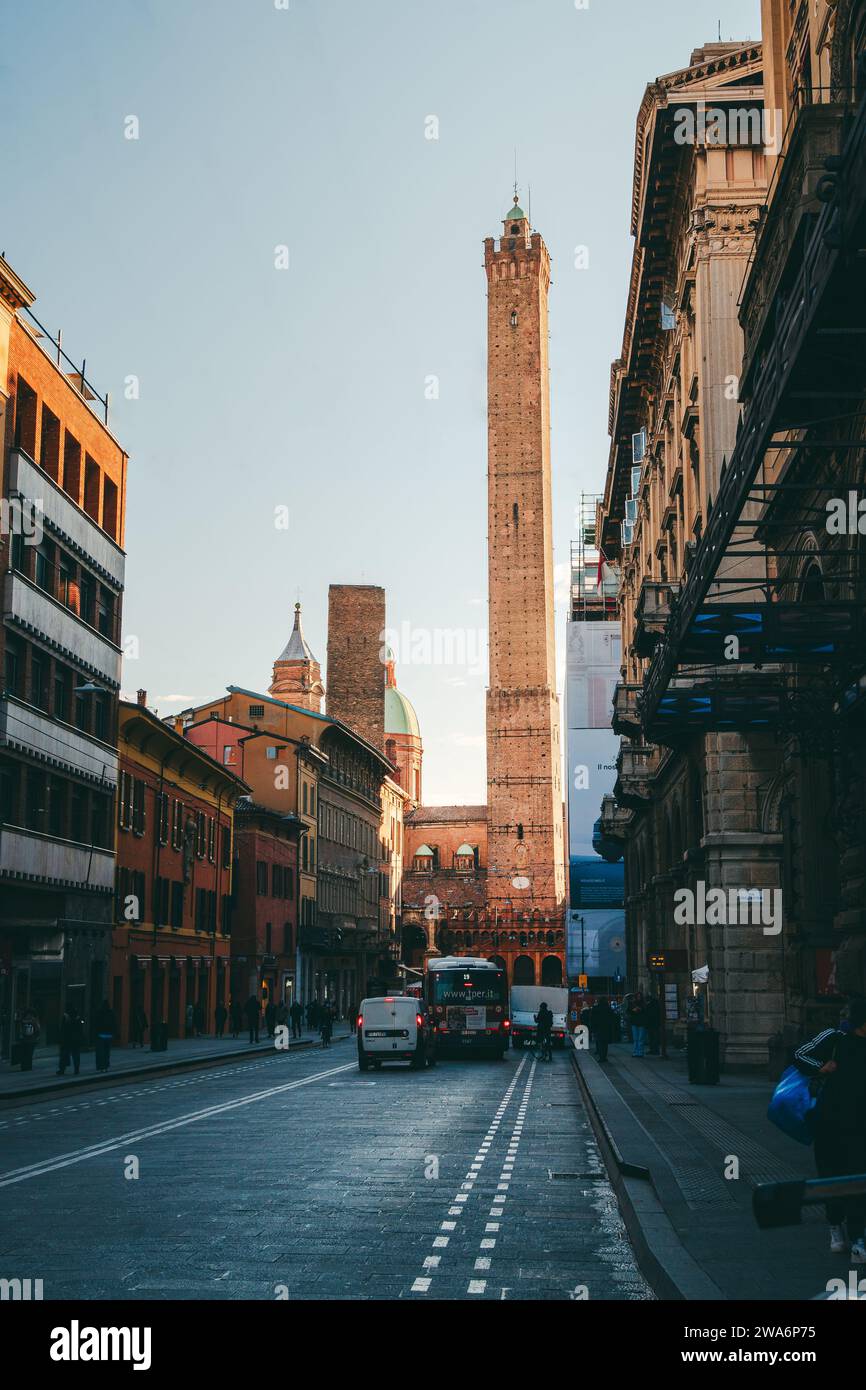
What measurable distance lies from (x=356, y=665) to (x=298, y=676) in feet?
101

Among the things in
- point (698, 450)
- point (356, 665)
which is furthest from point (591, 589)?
point (698, 450)

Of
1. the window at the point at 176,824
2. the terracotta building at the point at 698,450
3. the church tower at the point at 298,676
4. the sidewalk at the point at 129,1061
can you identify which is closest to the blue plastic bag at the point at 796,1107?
the terracotta building at the point at 698,450

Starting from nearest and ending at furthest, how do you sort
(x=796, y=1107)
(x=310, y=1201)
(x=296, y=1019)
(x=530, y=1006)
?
(x=796, y=1107) → (x=310, y=1201) → (x=530, y=1006) → (x=296, y=1019)

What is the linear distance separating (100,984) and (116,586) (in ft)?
38.3

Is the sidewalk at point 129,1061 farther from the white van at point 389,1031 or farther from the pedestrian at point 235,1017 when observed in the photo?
the white van at point 389,1031

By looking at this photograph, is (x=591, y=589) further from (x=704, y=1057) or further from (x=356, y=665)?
(x=704, y=1057)

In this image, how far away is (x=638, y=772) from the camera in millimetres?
46625

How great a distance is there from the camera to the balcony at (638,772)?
4591 cm

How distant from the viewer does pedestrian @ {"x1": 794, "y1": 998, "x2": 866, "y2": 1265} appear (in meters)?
10.1

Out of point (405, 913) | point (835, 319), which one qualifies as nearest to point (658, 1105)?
point (835, 319)

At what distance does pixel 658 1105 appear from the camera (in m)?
24.6

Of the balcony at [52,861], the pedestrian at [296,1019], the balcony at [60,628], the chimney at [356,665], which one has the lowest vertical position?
the pedestrian at [296,1019]

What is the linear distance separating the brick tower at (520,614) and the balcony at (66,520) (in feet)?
237

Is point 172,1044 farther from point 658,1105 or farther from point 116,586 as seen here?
point 658,1105
